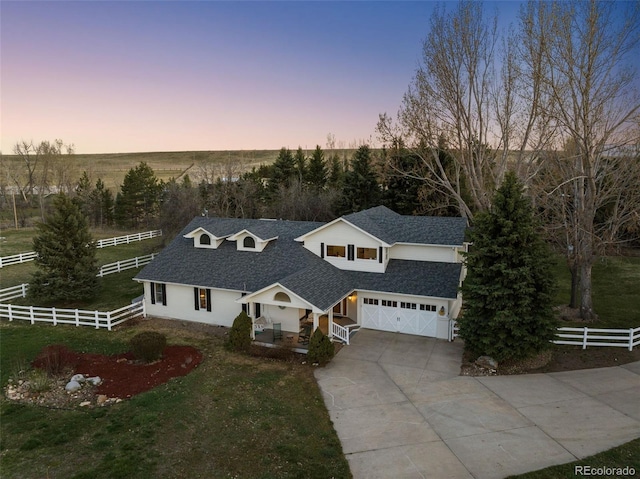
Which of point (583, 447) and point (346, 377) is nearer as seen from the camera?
point (583, 447)

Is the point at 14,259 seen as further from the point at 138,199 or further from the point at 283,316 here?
the point at 283,316

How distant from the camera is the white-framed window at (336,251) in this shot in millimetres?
21289

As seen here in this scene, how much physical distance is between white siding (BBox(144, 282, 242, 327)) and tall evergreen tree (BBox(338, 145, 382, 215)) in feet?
75.0

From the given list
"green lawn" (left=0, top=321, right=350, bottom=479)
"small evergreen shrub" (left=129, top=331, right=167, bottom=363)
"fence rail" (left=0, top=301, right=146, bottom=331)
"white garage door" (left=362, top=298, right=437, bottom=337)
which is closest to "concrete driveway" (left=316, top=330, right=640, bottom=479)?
"green lawn" (left=0, top=321, right=350, bottom=479)

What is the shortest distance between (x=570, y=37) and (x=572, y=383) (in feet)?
48.0

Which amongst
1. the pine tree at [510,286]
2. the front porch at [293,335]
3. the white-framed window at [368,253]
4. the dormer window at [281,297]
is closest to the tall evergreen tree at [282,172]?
the white-framed window at [368,253]

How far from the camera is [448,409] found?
12.9 metres

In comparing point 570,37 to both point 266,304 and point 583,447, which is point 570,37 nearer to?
point 583,447

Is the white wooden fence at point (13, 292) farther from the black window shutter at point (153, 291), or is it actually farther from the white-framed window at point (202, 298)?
the white-framed window at point (202, 298)

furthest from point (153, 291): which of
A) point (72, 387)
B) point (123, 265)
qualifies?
point (123, 265)

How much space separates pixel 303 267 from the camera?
20547 millimetres

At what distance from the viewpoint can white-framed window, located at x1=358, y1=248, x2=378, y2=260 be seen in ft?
67.7

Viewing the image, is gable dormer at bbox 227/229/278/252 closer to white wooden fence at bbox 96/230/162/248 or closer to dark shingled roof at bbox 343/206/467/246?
dark shingled roof at bbox 343/206/467/246

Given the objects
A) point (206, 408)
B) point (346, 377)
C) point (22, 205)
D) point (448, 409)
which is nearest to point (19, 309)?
point (206, 408)
